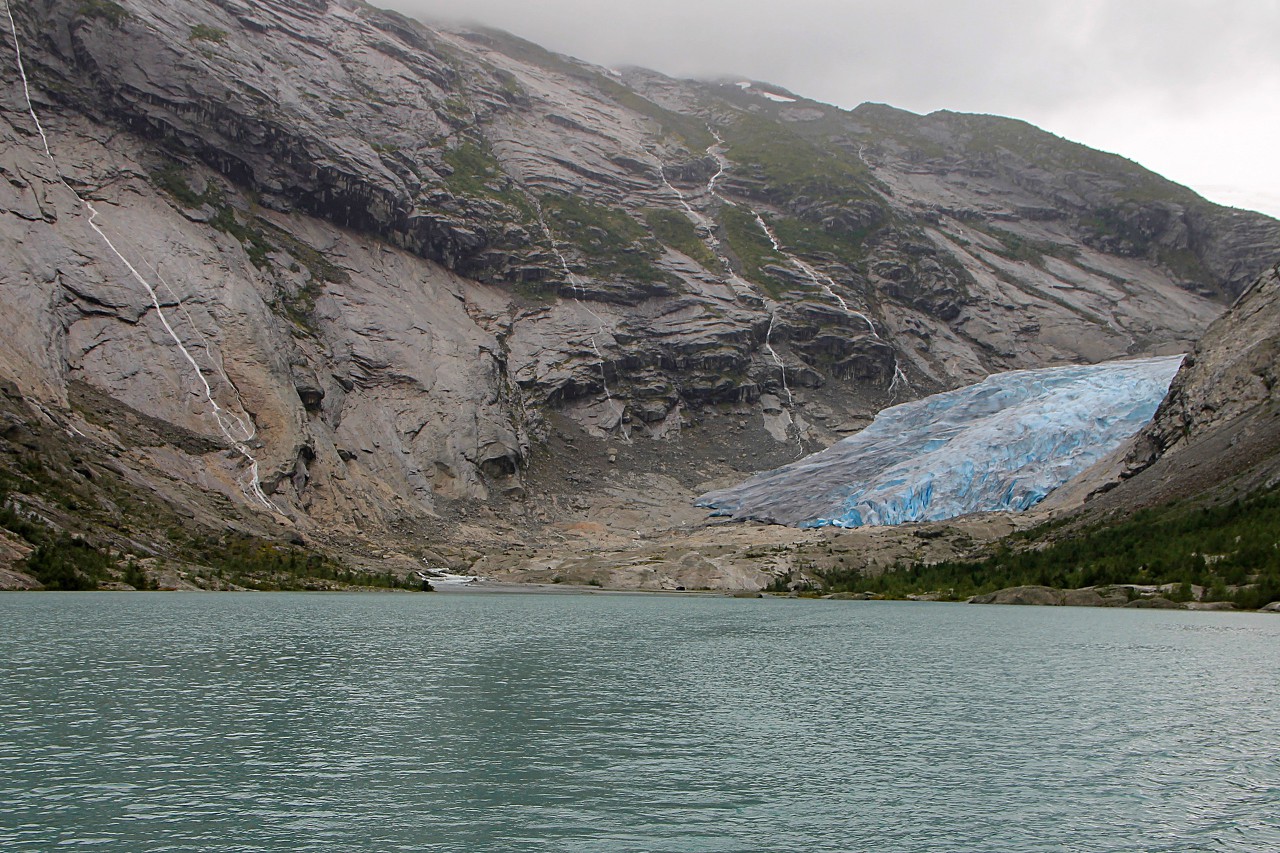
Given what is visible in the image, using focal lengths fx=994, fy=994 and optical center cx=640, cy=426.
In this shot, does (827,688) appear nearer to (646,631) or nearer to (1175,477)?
(646,631)

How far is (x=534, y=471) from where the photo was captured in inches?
4953

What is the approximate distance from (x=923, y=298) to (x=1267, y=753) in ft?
535

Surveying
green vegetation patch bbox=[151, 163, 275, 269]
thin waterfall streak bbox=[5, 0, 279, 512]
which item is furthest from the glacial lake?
green vegetation patch bbox=[151, 163, 275, 269]

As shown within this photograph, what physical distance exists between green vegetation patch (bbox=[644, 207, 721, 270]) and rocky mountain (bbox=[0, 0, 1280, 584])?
2.65 ft

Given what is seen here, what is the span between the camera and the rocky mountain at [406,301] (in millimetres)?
88750

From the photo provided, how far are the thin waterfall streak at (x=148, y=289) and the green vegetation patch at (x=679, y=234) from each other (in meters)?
92.0

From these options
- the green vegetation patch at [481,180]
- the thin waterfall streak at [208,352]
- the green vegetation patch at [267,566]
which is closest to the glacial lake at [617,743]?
the green vegetation patch at [267,566]

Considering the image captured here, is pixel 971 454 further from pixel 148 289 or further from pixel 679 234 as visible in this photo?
pixel 148 289

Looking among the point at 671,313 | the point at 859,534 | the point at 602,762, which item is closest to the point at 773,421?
the point at 671,313

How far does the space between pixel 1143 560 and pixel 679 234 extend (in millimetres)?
117696

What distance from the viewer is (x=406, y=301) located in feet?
429

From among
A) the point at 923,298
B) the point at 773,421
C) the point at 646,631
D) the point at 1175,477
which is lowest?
the point at 646,631

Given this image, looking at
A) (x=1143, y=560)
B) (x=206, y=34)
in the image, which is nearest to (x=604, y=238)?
(x=206, y=34)

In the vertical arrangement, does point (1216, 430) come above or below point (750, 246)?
below
